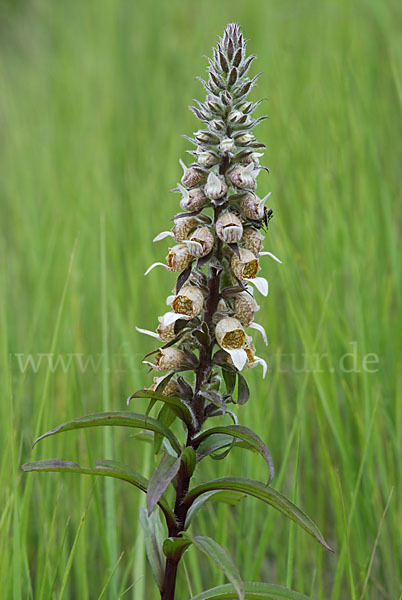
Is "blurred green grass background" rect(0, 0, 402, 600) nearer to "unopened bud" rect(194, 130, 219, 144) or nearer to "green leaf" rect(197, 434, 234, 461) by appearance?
"green leaf" rect(197, 434, 234, 461)

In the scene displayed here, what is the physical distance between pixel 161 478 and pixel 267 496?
0.64ft

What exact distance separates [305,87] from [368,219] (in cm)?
149

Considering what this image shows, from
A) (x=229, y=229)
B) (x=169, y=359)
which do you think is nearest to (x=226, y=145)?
(x=229, y=229)

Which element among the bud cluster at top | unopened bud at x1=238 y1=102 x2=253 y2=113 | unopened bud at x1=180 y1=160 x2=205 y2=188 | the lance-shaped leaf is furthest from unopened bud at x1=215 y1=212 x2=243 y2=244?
the lance-shaped leaf

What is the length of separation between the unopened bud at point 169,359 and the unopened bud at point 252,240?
0.24 m

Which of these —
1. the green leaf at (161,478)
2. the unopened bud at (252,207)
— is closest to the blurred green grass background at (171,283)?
the green leaf at (161,478)

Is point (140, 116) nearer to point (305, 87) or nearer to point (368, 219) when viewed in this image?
point (305, 87)

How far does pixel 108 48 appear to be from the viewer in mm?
5418

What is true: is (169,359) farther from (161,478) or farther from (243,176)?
(243,176)

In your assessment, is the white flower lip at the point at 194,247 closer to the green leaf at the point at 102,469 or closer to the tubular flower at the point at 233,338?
the tubular flower at the point at 233,338

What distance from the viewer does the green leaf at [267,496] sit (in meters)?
1.04

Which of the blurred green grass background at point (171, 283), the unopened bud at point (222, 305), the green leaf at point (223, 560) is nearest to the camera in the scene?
the green leaf at point (223, 560)

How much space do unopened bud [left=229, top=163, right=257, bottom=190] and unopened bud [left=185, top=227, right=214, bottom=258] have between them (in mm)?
103

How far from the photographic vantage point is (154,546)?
47.7 inches
